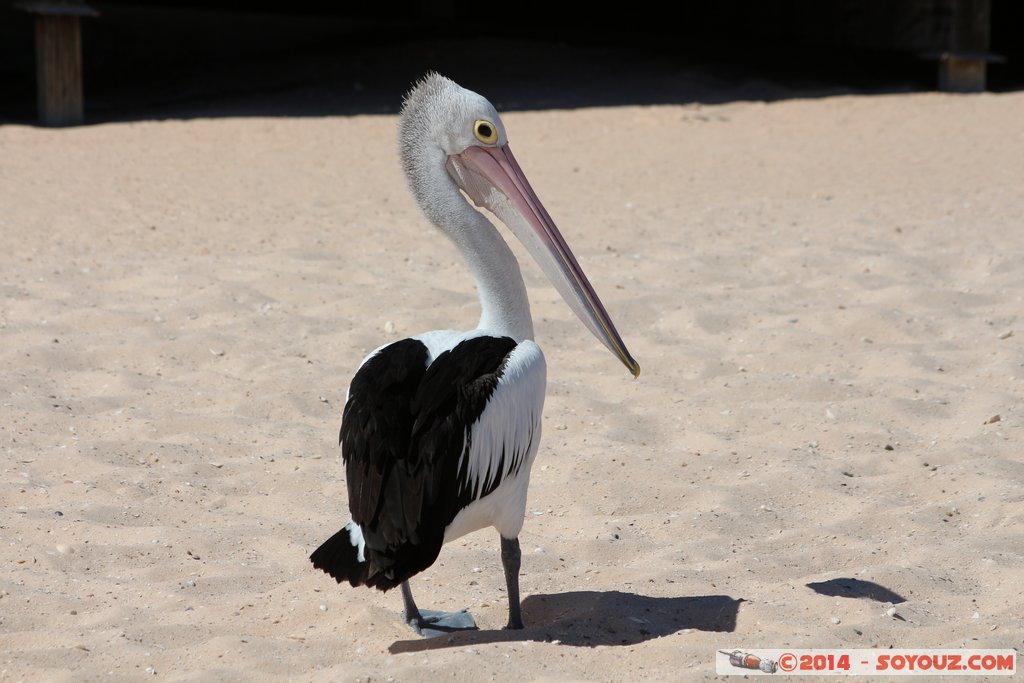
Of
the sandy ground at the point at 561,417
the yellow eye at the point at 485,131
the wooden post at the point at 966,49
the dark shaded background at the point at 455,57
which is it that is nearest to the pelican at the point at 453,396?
the yellow eye at the point at 485,131

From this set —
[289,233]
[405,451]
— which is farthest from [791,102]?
[405,451]

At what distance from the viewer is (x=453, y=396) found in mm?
2689

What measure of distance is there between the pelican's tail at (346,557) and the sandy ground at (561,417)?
0.18 metres

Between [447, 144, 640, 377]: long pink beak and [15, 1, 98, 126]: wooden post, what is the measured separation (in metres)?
6.33

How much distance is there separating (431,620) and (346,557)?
33cm

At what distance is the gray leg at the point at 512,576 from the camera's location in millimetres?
2809

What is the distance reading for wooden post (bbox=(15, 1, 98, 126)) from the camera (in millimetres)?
8594

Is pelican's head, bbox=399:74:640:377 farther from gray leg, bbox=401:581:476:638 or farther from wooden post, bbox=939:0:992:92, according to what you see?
wooden post, bbox=939:0:992:92

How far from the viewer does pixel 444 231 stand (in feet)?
10.1

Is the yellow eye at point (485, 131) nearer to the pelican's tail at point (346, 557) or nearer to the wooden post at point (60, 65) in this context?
the pelican's tail at point (346, 557)

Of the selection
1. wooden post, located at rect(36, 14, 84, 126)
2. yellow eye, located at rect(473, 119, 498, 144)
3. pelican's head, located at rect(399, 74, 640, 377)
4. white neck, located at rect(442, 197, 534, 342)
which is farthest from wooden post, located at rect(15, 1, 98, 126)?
white neck, located at rect(442, 197, 534, 342)

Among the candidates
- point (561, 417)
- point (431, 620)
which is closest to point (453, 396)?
point (431, 620)

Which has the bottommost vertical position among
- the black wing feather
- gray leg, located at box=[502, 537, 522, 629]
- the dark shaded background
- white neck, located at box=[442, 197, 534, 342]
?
gray leg, located at box=[502, 537, 522, 629]

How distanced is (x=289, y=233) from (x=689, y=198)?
2.25 metres
